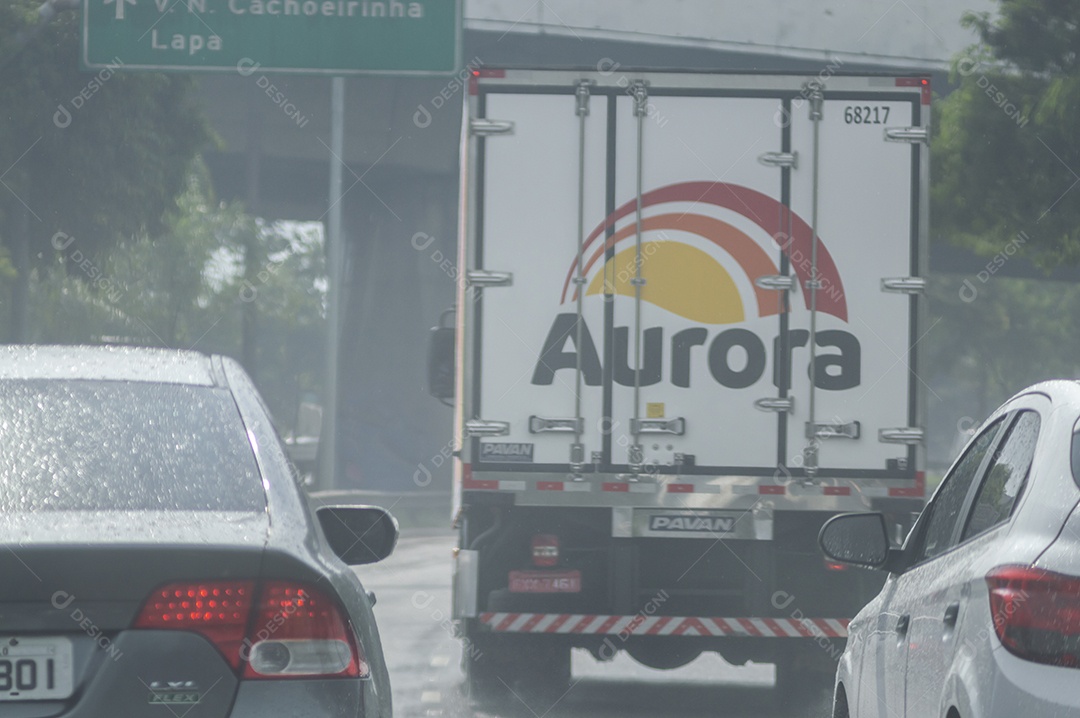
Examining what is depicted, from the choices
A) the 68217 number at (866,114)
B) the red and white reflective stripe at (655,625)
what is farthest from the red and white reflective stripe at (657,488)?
the 68217 number at (866,114)

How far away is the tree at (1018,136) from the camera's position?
16938 mm

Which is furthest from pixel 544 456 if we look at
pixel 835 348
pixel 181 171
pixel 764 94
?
pixel 181 171

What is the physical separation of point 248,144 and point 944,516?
35.3 meters

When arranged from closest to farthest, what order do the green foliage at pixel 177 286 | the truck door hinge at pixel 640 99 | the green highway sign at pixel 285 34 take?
the truck door hinge at pixel 640 99
the green highway sign at pixel 285 34
the green foliage at pixel 177 286

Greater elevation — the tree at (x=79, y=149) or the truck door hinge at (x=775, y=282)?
the tree at (x=79, y=149)

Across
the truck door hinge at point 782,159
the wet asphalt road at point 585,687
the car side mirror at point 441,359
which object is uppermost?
the truck door hinge at point 782,159

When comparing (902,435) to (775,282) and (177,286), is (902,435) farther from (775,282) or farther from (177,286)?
(177,286)

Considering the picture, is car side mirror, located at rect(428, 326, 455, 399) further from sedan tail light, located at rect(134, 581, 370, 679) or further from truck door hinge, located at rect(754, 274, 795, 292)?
sedan tail light, located at rect(134, 581, 370, 679)

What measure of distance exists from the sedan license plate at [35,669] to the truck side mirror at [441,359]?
8.54m

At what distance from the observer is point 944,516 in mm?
4770

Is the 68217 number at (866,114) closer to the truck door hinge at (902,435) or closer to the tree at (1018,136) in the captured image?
the truck door hinge at (902,435)

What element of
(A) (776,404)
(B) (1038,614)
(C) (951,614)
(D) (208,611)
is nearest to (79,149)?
(A) (776,404)

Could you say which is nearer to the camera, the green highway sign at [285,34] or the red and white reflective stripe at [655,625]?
the red and white reflective stripe at [655,625]

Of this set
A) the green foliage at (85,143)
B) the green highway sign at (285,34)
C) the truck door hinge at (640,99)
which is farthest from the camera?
the green foliage at (85,143)
